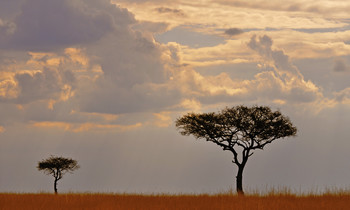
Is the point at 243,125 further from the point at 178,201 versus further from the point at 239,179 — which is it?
the point at 178,201

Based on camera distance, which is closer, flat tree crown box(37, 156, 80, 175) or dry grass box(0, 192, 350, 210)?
dry grass box(0, 192, 350, 210)

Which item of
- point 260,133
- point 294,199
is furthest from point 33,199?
point 260,133

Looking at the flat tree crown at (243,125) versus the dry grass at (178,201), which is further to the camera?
the flat tree crown at (243,125)

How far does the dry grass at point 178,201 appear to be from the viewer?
2488 centimetres

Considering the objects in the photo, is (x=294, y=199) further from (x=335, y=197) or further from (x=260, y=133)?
(x=260, y=133)

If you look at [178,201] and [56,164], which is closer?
[178,201]

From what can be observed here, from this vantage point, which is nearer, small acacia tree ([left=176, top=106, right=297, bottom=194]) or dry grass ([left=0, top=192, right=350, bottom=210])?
dry grass ([left=0, top=192, right=350, bottom=210])

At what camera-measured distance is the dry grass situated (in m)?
24.9

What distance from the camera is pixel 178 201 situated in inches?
1074

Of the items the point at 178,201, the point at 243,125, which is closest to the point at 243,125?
the point at 243,125

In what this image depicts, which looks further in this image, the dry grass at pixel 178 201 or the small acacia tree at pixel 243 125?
the small acacia tree at pixel 243 125

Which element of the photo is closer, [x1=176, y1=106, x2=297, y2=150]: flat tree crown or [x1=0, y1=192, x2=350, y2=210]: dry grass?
[x1=0, y1=192, x2=350, y2=210]: dry grass

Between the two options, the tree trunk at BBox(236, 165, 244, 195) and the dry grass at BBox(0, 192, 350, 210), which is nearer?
the dry grass at BBox(0, 192, 350, 210)

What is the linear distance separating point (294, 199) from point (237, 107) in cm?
2923
